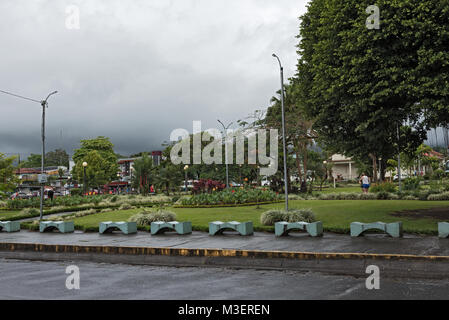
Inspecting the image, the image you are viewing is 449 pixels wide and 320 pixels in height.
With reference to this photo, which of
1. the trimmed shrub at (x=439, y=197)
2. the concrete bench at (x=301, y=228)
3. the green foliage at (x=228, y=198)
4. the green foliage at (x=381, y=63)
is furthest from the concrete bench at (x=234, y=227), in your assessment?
the trimmed shrub at (x=439, y=197)

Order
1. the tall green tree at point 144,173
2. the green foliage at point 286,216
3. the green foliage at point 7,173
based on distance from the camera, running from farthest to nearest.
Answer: the tall green tree at point 144,173 → the green foliage at point 7,173 → the green foliage at point 286,216

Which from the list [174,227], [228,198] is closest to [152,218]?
[174,227]

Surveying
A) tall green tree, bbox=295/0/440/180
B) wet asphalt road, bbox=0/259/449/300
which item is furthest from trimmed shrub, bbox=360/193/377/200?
wet asphalt road, bbox=0/259/449/300

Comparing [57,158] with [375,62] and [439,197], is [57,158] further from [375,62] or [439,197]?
[375,62]

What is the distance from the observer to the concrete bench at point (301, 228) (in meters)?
11.0

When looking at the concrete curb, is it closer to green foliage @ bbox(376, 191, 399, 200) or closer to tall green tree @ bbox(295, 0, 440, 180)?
tall green tree @ bbox(295, 0, 440, 180)

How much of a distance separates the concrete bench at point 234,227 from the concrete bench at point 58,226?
17.8 feet

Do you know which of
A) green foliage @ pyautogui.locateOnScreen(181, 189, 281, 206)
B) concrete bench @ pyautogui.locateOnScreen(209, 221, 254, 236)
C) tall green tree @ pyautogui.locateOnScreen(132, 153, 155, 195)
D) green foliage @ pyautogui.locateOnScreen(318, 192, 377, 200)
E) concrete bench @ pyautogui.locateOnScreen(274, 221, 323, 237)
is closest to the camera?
concrete bench @ pyautogui.locateOnScreen(274, 221, 323, 237)

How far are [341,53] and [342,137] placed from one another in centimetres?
451

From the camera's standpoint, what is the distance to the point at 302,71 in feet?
51.5

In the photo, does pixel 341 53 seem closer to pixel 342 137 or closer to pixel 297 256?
pixel 342 137

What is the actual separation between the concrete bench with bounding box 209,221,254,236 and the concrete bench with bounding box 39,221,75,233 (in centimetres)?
542

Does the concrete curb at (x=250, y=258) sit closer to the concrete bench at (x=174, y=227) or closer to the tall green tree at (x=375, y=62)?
the concrete bench at (x=174, y=227)

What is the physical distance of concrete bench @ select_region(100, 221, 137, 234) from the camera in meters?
13.2
